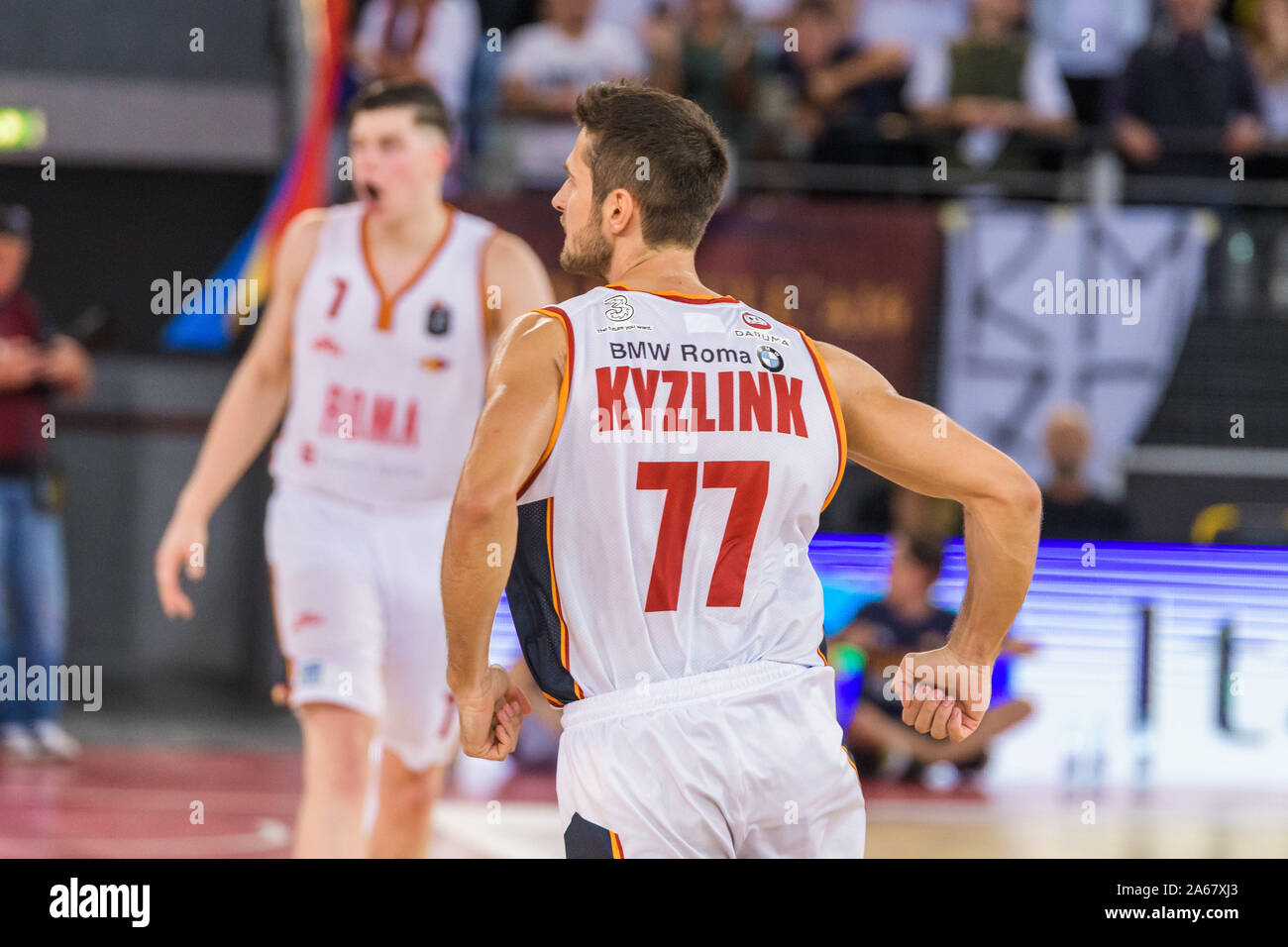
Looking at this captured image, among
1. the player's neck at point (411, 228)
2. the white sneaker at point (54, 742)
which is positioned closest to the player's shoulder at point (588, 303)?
the player's neck at point (411, 228)

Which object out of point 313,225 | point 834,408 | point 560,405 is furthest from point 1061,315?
point 560,405

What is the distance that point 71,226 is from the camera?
10852 millimetres

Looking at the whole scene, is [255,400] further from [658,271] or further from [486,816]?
[486,816]

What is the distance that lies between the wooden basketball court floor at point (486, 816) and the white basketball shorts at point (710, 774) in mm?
3451

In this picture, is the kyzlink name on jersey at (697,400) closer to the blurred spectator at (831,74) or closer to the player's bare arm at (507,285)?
the player's bare arm at (507,285)

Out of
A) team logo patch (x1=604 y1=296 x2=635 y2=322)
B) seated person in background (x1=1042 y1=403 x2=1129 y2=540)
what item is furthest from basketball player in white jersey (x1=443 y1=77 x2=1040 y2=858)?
seated person in background (x1=1042 y1=403 x2=1129 y2=540)

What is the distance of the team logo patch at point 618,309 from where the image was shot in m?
2.72

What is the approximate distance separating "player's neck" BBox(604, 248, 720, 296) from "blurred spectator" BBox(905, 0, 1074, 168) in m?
6.75

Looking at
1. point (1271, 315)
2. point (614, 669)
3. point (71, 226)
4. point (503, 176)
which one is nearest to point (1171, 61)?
point (1271, 315)

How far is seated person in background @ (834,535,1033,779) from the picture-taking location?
771 cm

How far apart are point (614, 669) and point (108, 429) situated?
344 inches

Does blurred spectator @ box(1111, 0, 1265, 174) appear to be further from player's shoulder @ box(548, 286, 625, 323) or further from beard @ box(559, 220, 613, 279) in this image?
player's shoulder @ box(548, 286, 625, 323)

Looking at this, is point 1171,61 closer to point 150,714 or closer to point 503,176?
point 503,176

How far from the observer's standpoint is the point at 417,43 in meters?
8.98
